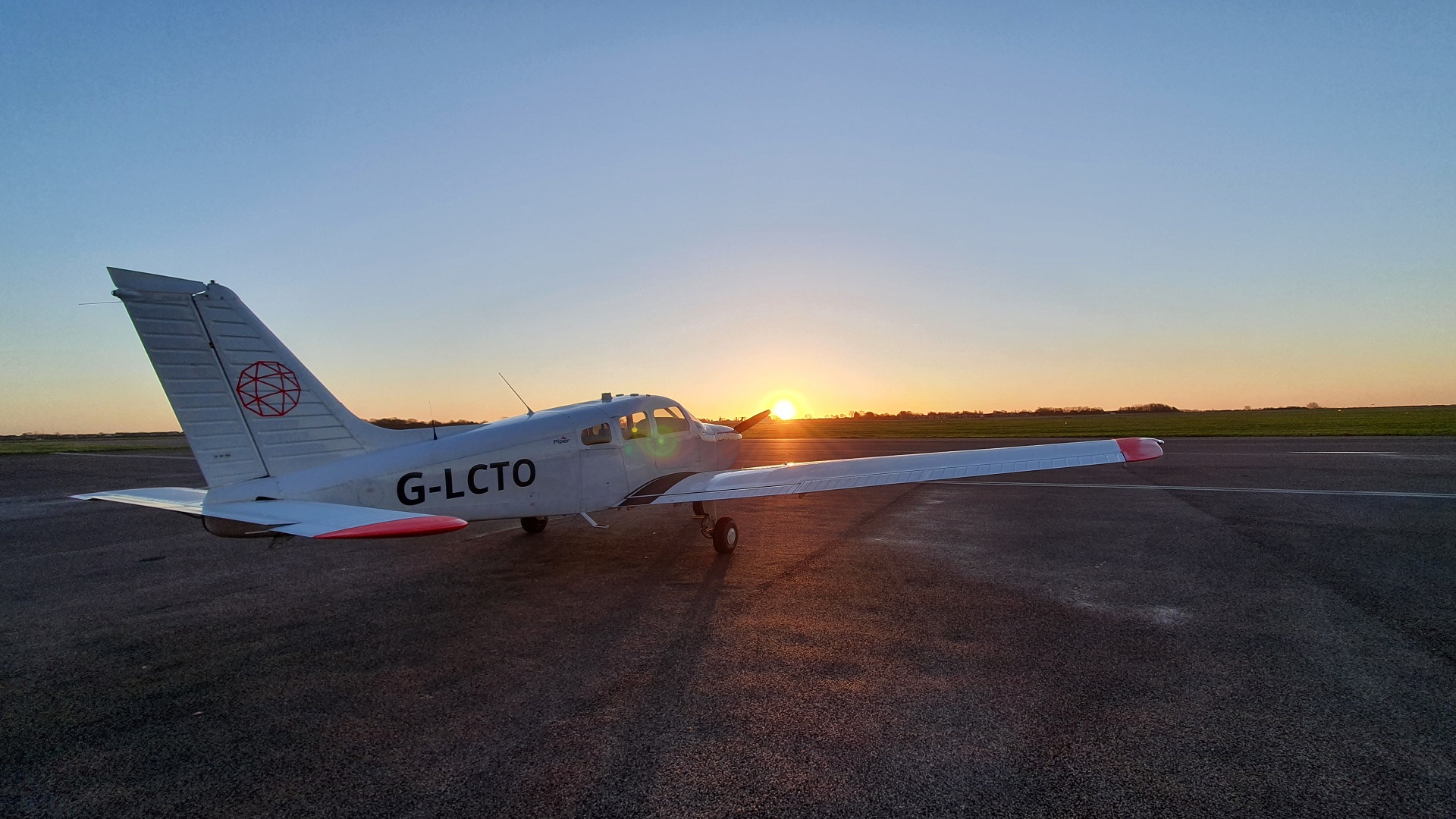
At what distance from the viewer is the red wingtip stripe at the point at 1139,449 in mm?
9305

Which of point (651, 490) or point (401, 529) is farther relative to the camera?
point (651, 490)


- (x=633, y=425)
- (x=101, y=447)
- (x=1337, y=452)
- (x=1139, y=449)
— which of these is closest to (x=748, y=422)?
(x=633, y=425)

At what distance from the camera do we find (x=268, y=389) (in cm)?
684

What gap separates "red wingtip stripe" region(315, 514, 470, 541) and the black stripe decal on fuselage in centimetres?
497

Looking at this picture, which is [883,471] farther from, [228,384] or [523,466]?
[228,384]

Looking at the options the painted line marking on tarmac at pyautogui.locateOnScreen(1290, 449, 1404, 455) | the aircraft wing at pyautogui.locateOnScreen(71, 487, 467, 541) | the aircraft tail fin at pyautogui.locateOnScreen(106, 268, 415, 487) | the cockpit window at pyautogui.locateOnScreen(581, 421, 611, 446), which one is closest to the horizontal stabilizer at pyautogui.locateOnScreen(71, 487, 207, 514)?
the aircraft wing at pyautogui.locateOnScreen(71, 487, 467, 541)

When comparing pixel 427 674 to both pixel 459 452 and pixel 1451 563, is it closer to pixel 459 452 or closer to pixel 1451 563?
pixel 459 452

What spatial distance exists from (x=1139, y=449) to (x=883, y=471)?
3.90 metres

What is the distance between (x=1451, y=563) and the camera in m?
7.87

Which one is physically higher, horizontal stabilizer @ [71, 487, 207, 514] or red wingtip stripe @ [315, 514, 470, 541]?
horizontal stabilizer @ [71, 487, 207, 514]

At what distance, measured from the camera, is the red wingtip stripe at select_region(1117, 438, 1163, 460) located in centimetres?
930

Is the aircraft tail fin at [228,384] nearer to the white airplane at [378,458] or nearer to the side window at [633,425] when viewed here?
the white airplane at [378,458]

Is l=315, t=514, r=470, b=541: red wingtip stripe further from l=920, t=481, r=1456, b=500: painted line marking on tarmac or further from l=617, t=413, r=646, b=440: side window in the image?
l=920, t=481, r=1456, b=500: painted line marking on tarmac

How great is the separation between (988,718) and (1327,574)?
6.40 m
